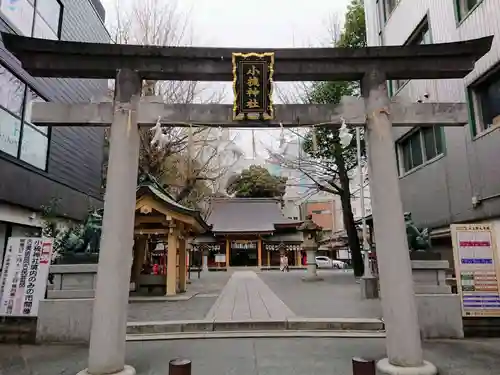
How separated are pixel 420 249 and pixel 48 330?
796cm

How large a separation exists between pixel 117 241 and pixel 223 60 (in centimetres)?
329

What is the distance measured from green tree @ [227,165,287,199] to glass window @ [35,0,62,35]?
1397 inches

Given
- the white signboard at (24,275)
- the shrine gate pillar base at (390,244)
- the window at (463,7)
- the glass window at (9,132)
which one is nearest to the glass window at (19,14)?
the glass window at (9,132)

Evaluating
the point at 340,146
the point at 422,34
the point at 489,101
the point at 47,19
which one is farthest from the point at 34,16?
the point at 489,101

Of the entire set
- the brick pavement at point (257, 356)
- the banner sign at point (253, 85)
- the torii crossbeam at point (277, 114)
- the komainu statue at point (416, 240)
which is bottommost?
the brick pavement at point (257, 356)

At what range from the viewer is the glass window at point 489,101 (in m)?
10.4

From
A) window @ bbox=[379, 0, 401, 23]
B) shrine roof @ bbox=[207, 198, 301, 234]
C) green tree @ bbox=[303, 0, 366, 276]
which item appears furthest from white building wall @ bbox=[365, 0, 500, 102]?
shrine roof @ bbox=[207, 198, 301, 234]

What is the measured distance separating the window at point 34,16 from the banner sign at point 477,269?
1374 centimetres

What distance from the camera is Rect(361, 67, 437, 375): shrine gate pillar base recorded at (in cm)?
514

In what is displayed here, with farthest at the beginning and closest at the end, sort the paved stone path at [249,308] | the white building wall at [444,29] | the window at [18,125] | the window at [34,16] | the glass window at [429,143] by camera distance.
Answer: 1. the glass window at [429,143]
2. the window at [34,16]
3. the window at [18,125]
4. the white building wall at [444,29]
5. the paved stone path at [249,308]

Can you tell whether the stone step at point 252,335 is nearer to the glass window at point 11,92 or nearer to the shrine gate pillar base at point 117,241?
the shrine gate pillar base at point 117,241

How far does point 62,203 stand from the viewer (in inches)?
560

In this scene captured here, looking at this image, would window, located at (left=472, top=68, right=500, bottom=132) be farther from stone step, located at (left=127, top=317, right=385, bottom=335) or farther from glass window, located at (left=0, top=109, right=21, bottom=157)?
glass window, located at (left=0, top=109, right=21, bottom=157)

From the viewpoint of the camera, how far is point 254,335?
7805mm
